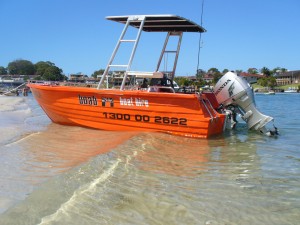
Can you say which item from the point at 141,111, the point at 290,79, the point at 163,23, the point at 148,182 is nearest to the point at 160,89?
the point at 141,111

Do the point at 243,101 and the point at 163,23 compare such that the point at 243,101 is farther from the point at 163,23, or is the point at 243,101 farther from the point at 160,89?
the point at 163,23

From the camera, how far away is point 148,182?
4.57 metres

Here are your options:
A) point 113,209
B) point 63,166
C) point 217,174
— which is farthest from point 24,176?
point 217,174

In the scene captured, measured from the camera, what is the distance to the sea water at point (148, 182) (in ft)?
11.5

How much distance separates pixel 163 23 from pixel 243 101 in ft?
10.5

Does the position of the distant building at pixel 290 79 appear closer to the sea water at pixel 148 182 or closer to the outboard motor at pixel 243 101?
the outboard motor at pixel 243 101

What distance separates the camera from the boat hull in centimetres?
827

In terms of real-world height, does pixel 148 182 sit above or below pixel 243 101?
below

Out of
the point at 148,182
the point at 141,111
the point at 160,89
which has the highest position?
the point at 160,89

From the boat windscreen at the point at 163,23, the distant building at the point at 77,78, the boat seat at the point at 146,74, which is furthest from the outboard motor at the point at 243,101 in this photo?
the distant building at the point at 77,78

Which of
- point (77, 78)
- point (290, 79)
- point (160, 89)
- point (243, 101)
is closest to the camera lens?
point (160, 89)

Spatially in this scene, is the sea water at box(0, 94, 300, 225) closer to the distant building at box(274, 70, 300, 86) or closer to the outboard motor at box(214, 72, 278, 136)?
the outboard motor at box(214, 72, 278, 136)

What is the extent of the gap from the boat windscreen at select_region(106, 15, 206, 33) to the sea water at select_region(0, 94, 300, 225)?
3.36 m

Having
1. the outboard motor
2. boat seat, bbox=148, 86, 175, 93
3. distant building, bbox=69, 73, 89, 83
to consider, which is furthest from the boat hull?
distant building, bbox=69, 73, 89, 83
